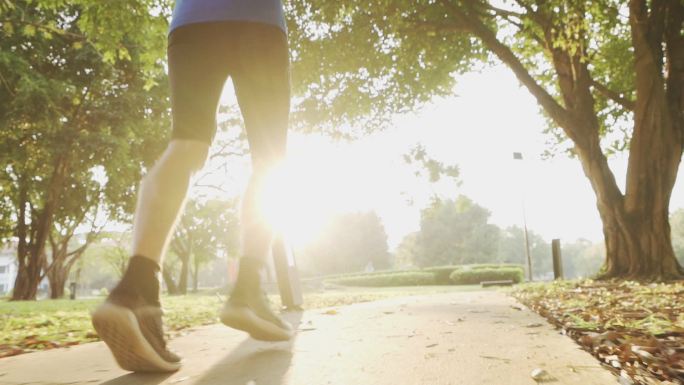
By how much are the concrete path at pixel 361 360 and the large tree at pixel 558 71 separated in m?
5.68

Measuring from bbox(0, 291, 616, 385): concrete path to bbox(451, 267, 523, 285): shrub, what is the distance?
86.3ft

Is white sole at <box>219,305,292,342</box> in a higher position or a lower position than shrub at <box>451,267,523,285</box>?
higher

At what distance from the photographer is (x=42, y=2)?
5574 millimetres

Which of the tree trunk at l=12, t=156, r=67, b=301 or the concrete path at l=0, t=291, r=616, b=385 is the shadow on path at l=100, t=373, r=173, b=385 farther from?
the tree trunk at l=12, t=156, r=67, b=301

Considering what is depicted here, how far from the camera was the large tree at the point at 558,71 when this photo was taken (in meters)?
7.81

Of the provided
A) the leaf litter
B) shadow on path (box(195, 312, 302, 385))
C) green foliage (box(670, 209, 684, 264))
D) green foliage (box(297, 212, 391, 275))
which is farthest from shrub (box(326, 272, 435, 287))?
green foliage (box(670, 209, 684, 264))

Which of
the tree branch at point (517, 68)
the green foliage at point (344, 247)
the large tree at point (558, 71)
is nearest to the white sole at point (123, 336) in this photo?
the large tree at point (558, 71)

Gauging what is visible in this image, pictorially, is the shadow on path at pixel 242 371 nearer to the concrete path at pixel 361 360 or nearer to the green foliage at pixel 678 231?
the concrete path at pixel 361 360

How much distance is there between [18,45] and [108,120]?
298cm

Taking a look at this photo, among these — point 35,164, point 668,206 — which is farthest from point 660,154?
point 35,164

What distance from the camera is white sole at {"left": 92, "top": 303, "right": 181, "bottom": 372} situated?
4.75 feet

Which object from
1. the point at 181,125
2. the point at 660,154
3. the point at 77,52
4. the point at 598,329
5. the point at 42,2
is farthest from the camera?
the point at 77,52

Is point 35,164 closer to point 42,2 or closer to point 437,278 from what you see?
point 42,2

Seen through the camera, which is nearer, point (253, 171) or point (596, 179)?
point (253, 171)
